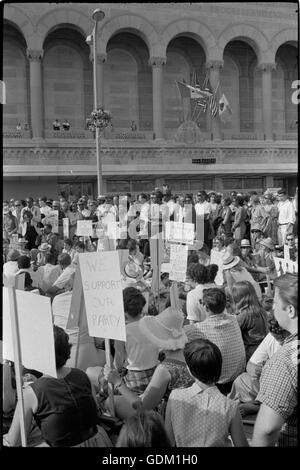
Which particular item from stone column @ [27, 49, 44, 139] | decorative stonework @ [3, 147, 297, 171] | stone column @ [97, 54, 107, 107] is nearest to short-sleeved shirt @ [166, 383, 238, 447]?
decorative stonework @ [3, 147, 297, 171]

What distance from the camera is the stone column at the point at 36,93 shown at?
2802 cm

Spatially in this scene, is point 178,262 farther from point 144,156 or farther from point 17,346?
point 144,156

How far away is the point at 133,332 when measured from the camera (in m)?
4.54

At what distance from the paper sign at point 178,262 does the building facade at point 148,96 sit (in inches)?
802

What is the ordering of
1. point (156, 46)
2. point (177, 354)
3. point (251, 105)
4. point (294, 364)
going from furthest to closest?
point (251, 105) → point (156, 46) → point (177, 354) → point (294, 364)

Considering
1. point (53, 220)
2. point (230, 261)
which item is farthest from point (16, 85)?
point (230, 261)

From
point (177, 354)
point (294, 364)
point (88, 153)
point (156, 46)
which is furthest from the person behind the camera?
point (156, 46)

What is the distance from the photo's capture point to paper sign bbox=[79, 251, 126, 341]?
12.7ft

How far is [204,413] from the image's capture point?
316 cm

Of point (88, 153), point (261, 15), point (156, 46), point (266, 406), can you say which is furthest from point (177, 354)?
point (261, 15)

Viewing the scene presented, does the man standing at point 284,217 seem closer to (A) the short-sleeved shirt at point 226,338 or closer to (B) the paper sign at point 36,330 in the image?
(A) the short-sleeved shirt at point 226,338

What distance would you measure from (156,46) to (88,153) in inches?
281

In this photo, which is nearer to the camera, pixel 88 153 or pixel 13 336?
pixel 13 336

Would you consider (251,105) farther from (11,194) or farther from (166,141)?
(11,194)
